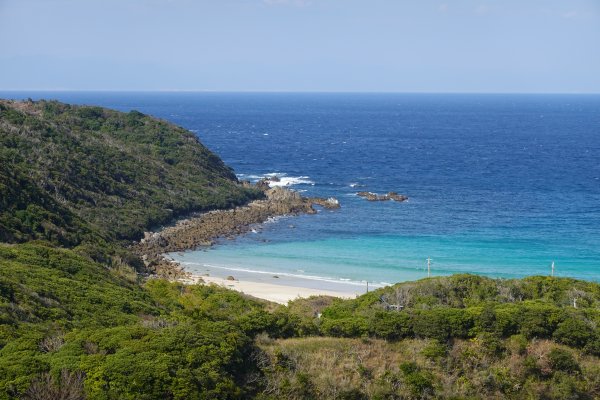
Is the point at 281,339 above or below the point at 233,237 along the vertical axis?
above

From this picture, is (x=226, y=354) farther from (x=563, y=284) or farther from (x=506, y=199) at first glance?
(x=506, y=199)

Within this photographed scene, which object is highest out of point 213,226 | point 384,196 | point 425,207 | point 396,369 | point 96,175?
point 96,175

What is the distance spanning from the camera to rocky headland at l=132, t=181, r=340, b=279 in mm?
47625

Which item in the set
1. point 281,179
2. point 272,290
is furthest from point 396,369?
point 281,179

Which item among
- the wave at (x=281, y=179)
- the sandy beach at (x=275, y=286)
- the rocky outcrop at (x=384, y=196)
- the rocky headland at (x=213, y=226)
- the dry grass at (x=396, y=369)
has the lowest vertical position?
the sandy beach at (x=275, y=286)

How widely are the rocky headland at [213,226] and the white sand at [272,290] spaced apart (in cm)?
272

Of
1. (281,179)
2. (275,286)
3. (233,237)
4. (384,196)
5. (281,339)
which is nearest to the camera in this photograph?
(281,339)

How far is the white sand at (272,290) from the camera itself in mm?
39562

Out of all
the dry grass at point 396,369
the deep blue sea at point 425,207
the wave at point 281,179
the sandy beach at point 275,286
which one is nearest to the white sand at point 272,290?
the sandy beach at point 275,286

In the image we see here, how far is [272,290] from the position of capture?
41.3 metres

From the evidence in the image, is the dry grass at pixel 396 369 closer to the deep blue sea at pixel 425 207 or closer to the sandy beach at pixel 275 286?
the sandy beach at pixel 275 286

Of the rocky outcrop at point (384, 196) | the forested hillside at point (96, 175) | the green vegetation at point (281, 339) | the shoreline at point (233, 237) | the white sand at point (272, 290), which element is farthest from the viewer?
the rocky outcrop at point (384, 196)

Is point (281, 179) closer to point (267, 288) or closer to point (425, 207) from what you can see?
point (425, 207)

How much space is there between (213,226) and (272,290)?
744 inches
